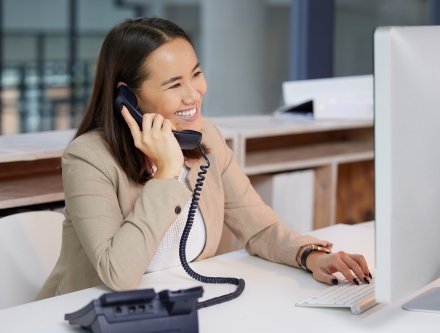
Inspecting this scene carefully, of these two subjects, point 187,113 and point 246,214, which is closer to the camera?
point 187,113

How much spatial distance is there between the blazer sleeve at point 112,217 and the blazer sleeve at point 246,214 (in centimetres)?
36

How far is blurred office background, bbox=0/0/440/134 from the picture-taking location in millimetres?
5234

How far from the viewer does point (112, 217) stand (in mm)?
1939

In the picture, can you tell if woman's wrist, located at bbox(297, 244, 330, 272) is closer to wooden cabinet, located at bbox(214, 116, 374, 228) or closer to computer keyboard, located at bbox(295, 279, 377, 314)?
computer keyboard, located at bbox(295, 279, 377, 314)

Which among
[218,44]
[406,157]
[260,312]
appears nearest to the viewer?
[406,157]

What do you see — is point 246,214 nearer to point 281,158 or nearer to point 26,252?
point 26,252

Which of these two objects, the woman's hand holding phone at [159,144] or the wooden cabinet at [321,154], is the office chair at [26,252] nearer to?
the woman's hand holding phone at [159,144]

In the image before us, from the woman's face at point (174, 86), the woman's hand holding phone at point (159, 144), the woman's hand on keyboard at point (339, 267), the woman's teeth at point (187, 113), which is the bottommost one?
the woman's hand on keyboard at point (339, 267)

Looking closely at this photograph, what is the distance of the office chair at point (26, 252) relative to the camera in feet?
7.52

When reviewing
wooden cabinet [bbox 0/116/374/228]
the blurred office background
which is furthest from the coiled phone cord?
the blurred office background

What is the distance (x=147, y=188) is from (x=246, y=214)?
460mm

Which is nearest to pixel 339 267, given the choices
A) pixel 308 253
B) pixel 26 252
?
pixel 308 253

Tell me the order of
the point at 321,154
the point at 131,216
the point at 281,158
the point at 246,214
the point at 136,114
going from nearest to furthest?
the point at 131,216, the point at 136,114, the point at 246,214, the point at 281,158, the point at 321,154

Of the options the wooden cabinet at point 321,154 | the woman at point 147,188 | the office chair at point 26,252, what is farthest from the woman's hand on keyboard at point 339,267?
the wooden cabinet at point 321,154
